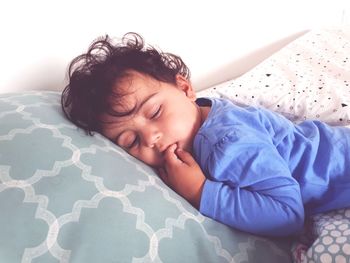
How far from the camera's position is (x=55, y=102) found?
2.90 feet

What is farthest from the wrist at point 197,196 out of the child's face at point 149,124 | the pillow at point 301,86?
the pillow at point 301,86

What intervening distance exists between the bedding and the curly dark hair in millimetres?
309

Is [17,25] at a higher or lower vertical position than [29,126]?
higher

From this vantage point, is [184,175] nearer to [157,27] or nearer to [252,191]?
[252,191]

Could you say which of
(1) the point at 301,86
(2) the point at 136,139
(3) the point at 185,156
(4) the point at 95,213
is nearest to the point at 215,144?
(3) the point at 185,156

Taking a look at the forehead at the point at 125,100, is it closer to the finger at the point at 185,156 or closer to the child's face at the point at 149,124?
the child's face at the point at 149,124

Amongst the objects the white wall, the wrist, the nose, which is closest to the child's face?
the nose

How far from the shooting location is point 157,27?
49.9 inches

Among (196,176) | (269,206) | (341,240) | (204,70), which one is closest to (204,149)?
(196,176)

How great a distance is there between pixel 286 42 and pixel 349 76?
1.54ft

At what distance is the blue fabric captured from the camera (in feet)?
2.48

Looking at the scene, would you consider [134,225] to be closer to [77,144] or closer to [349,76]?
[77,144]

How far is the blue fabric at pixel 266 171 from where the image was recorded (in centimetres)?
76

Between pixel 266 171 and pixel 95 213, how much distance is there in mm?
336
